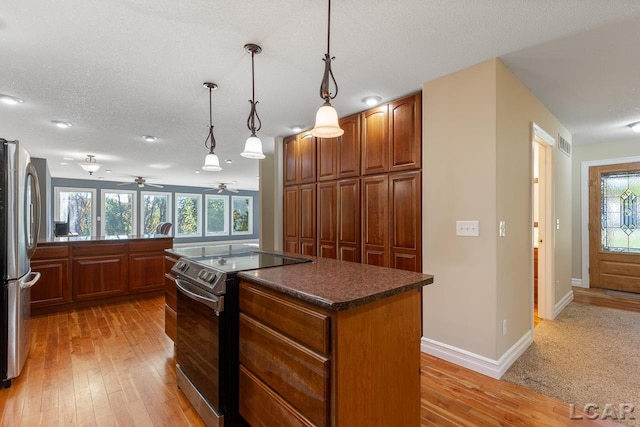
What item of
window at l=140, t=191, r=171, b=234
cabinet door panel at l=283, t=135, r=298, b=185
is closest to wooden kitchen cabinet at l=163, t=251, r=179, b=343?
cabinet door panel at l=283, t=135, r=298, b=185

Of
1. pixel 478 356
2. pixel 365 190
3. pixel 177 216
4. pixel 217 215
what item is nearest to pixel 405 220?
pixel 365 190

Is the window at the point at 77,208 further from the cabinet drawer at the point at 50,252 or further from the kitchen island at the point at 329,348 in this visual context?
the kitchen island at the point at 329,348

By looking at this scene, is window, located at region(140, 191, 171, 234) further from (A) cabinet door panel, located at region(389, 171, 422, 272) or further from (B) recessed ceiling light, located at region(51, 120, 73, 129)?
(A) cabinet door panel, located at region(389, 171, 422, 272)

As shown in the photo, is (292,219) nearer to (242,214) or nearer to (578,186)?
(578,186)

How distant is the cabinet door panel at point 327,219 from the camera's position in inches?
142

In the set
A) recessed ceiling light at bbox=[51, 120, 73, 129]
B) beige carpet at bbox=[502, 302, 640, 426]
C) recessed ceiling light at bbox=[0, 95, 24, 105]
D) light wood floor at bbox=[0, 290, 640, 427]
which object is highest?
recessed ceiling light at bbox=[51, 120, 73, 129]

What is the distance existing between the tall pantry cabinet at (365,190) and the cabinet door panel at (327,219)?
12 mm

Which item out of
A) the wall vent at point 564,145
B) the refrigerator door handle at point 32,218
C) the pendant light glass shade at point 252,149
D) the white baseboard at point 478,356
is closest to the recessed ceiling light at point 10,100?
the refrigerator door handle at point 32,218

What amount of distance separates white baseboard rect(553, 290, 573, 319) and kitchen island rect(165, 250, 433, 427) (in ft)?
10.3

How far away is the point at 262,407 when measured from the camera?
149 centimetres

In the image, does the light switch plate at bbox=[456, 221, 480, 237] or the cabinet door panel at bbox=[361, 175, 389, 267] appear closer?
the light switch plate at bbox=[456, 221, 480, 237]

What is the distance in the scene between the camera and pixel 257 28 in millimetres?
1961

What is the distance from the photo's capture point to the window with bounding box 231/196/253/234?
12191 millimetres

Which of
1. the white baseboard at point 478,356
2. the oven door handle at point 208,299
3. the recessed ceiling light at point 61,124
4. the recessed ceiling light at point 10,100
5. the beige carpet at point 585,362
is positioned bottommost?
the beige carpet at point 585,362
